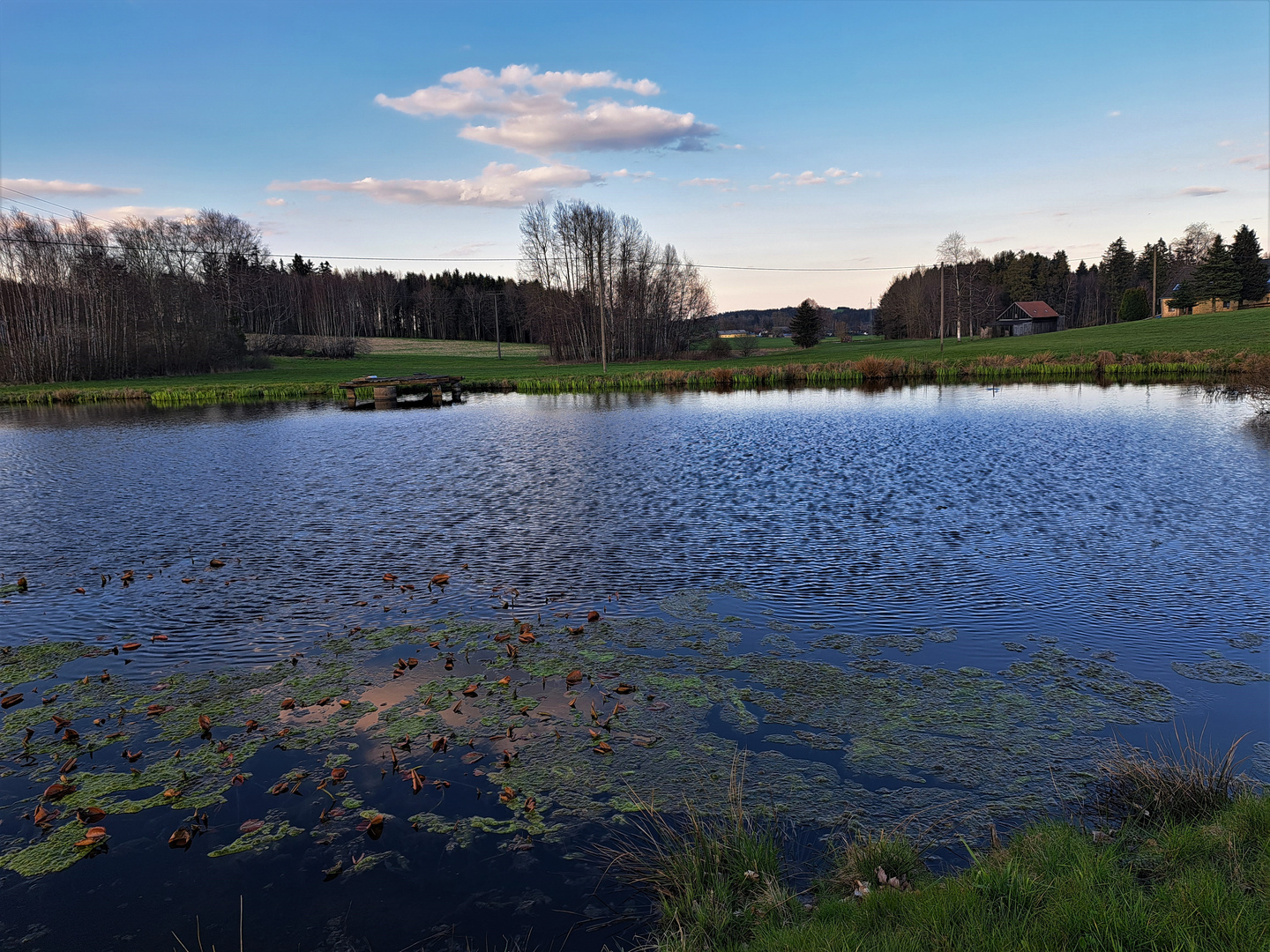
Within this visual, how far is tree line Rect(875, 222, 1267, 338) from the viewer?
85.7m

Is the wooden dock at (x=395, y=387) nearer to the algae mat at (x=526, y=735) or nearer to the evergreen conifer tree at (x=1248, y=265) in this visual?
the algae mat at (x=526, y=735)

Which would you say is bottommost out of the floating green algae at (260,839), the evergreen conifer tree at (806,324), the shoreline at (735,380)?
the floating green algae at (260,839)

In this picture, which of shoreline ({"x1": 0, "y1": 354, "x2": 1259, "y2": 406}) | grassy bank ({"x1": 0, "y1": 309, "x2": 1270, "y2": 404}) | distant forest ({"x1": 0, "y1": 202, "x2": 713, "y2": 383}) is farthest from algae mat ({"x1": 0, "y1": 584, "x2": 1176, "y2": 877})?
distant forest ({"x1": 0, "y1": 202, "x2": 713, "y2": 383})

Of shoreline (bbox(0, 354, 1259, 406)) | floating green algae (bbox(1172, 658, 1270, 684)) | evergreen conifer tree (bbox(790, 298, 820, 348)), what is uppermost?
evergreen conifer tree (bbox(790, 298, 820, 348))

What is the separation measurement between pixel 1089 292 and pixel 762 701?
13741 centimetres

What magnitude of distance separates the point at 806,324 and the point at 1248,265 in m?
50.6

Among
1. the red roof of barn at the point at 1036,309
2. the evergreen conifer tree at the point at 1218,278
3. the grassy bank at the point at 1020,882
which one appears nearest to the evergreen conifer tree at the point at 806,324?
the red roof of barn at the point at 1036,309

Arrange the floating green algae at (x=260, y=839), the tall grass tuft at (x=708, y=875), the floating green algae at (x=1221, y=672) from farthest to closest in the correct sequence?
the floating green algae at (x=1221, y=672)
the floating green algae at (x=260, y=839)
the tall grass tuft at (x=708, y=875)

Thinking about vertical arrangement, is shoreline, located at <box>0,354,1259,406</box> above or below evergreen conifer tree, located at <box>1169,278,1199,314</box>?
below

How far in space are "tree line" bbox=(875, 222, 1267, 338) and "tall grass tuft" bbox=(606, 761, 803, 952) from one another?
94.5 m

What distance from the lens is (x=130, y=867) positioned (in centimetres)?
499

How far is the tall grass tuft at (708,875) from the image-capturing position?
159 inches

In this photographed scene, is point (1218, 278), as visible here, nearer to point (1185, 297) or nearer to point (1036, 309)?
point (1185, 297)

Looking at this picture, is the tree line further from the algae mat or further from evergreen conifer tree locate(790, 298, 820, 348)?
the algae mat
